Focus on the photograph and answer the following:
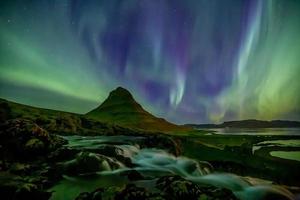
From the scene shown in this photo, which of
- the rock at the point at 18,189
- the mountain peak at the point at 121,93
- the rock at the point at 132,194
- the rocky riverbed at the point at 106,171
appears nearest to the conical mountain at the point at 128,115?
the mountain peak at the point at 121,93

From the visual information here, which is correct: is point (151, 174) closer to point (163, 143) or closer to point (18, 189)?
point (163, 143)

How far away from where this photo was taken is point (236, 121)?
177 inches

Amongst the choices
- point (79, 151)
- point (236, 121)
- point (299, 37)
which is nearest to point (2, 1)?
point (79, 151)

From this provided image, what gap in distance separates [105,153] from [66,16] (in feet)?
4.32

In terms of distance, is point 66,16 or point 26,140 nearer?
point 26,140

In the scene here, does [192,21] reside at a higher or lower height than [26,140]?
higher

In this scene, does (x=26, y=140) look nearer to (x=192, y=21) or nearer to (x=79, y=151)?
(x=79, y=151)

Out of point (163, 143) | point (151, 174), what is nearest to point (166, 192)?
point (151, 174)

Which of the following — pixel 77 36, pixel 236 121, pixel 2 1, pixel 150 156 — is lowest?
pixel 150 156

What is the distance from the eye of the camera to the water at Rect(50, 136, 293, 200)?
13.9 ft

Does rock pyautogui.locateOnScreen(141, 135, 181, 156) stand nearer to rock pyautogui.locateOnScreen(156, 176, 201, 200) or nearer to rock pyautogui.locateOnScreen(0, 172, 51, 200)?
rock pyautogui.locateOnScreen(156, 176, 201, 200)

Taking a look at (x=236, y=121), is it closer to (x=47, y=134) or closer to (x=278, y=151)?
(x=278, y=151)

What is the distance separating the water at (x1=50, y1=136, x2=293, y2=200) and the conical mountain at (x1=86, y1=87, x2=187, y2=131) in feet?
0.54

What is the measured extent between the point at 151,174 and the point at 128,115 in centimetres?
56
